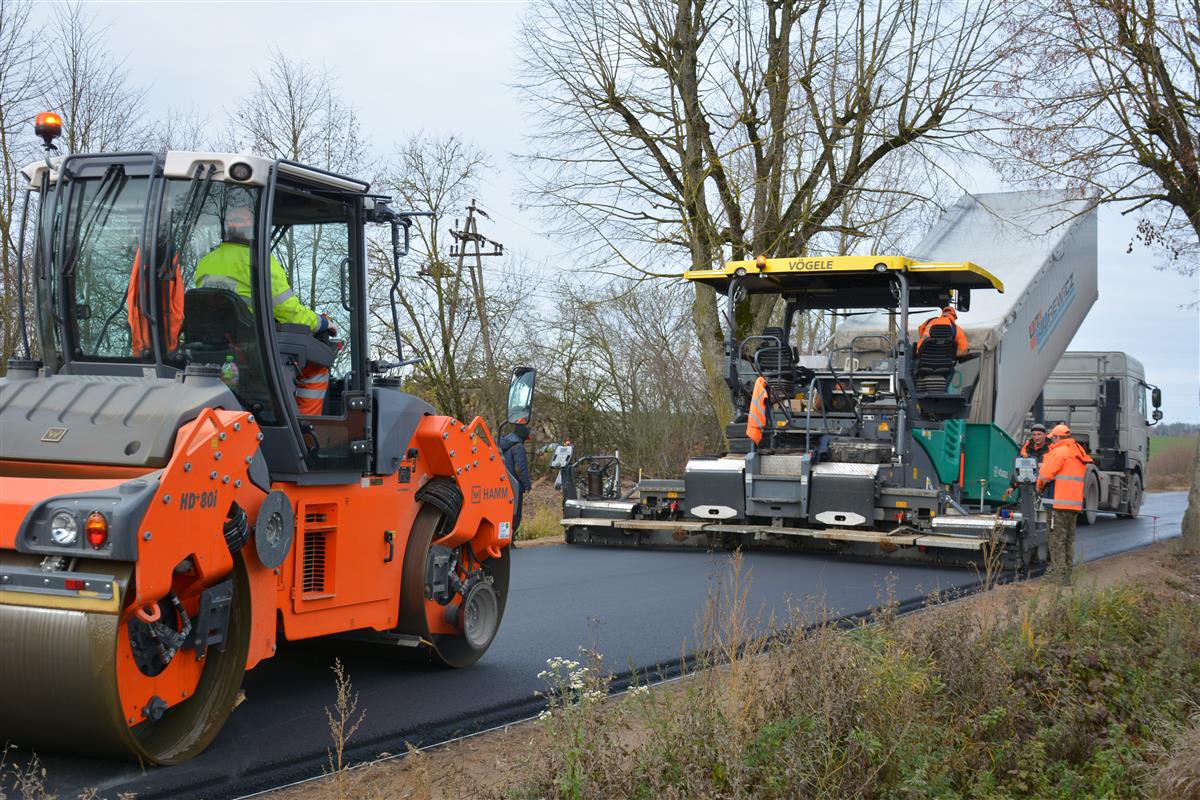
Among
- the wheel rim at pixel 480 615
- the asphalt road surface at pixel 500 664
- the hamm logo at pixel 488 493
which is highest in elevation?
the hamm logo at pixel 488 493

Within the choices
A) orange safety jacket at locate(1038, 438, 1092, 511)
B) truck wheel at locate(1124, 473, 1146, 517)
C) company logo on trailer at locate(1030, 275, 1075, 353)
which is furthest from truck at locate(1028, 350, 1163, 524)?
orange safety jacket at locate(1038, 438, 1092, 511)

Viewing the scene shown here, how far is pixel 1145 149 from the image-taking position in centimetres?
1146

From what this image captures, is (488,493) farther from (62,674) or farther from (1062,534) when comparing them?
(1062,534)

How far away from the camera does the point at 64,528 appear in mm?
4305

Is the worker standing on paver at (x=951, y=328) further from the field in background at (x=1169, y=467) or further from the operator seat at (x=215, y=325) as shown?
the field in background at (x=1169, y=467)

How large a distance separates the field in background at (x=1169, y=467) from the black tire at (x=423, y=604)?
33359 millimetres

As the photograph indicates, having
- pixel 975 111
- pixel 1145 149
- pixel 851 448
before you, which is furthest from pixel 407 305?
pixel 1145 149

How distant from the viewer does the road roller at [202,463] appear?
14.2ft

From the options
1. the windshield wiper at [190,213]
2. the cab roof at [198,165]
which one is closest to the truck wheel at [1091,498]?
the cab roof at [198,165]

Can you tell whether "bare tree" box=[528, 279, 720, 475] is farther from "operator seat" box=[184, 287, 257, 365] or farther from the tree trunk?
"operator seat" box=[184, 287, 257, 365]

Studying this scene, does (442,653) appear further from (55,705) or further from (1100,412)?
(1100,412)

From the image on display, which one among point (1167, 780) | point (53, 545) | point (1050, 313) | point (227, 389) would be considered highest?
point (1050, 313)

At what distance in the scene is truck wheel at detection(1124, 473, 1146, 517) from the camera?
2136 centimetres

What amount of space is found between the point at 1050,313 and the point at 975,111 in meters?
4.23
